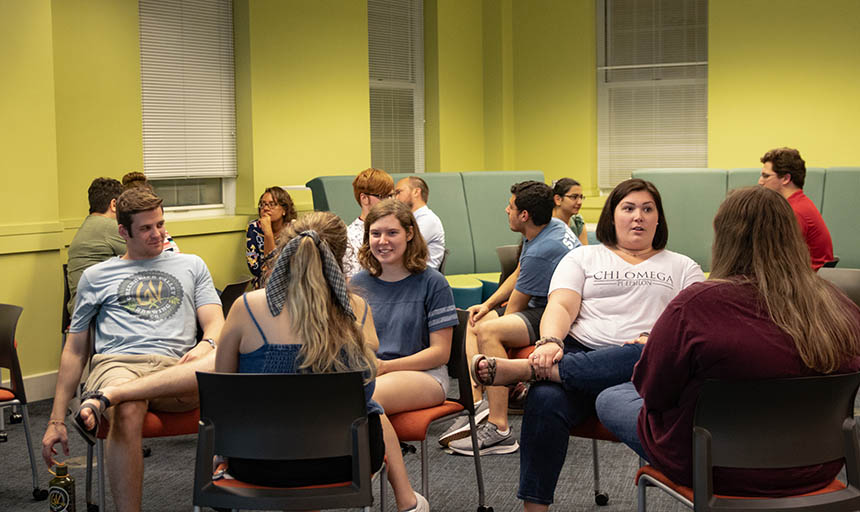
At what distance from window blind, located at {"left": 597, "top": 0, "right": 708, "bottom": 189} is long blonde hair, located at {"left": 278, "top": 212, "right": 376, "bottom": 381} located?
6.73 metres

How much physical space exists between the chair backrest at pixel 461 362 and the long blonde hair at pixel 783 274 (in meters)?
1.26

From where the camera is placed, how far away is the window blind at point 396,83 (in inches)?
329

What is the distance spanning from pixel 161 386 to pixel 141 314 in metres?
0.43

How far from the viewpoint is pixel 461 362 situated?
3398mm

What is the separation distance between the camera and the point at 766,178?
5344mm

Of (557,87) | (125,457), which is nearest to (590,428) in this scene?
(125,457)

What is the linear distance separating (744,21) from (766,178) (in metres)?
3.15

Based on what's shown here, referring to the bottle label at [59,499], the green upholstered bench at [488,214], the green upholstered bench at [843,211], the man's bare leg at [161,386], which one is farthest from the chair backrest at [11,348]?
the green upholstered bench at [843,211]

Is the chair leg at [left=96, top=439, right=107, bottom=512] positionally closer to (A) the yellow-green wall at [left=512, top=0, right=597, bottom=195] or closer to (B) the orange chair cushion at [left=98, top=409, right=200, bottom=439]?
(B) the orange chair cushion at [left=98, top=409, right=200, bottom=439]

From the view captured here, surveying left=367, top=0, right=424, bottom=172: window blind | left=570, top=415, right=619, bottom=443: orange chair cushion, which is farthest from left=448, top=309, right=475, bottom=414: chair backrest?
left=367, top=0, right=424, bottom=172: window blind

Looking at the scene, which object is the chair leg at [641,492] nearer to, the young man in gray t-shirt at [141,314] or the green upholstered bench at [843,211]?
the young man in gray t-shirt at [141,314]

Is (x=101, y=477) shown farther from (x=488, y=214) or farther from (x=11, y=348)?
(x=488, y=214)

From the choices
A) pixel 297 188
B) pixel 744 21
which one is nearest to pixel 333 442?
pixel 297 188

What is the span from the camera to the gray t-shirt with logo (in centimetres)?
341
